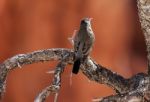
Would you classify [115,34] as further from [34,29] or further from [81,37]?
[81,37]

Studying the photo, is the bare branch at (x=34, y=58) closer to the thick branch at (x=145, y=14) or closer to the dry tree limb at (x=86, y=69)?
the dry tree limb at (x=86, y=69)

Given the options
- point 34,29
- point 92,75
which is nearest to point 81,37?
point 92,75

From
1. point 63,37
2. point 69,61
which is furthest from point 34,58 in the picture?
point 63,37

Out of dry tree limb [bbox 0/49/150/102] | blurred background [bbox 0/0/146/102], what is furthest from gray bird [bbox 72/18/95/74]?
blurred background [bbox 0/0/146/102]

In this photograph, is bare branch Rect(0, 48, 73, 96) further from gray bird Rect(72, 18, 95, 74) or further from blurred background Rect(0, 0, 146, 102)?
blurred background Rect(0, 0, 146, 102)

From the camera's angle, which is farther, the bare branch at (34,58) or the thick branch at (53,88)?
the bare branch at (34,58)

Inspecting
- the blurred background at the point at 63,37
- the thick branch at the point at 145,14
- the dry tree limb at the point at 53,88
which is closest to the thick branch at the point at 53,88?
the dry tree limb at the point at 53,88
